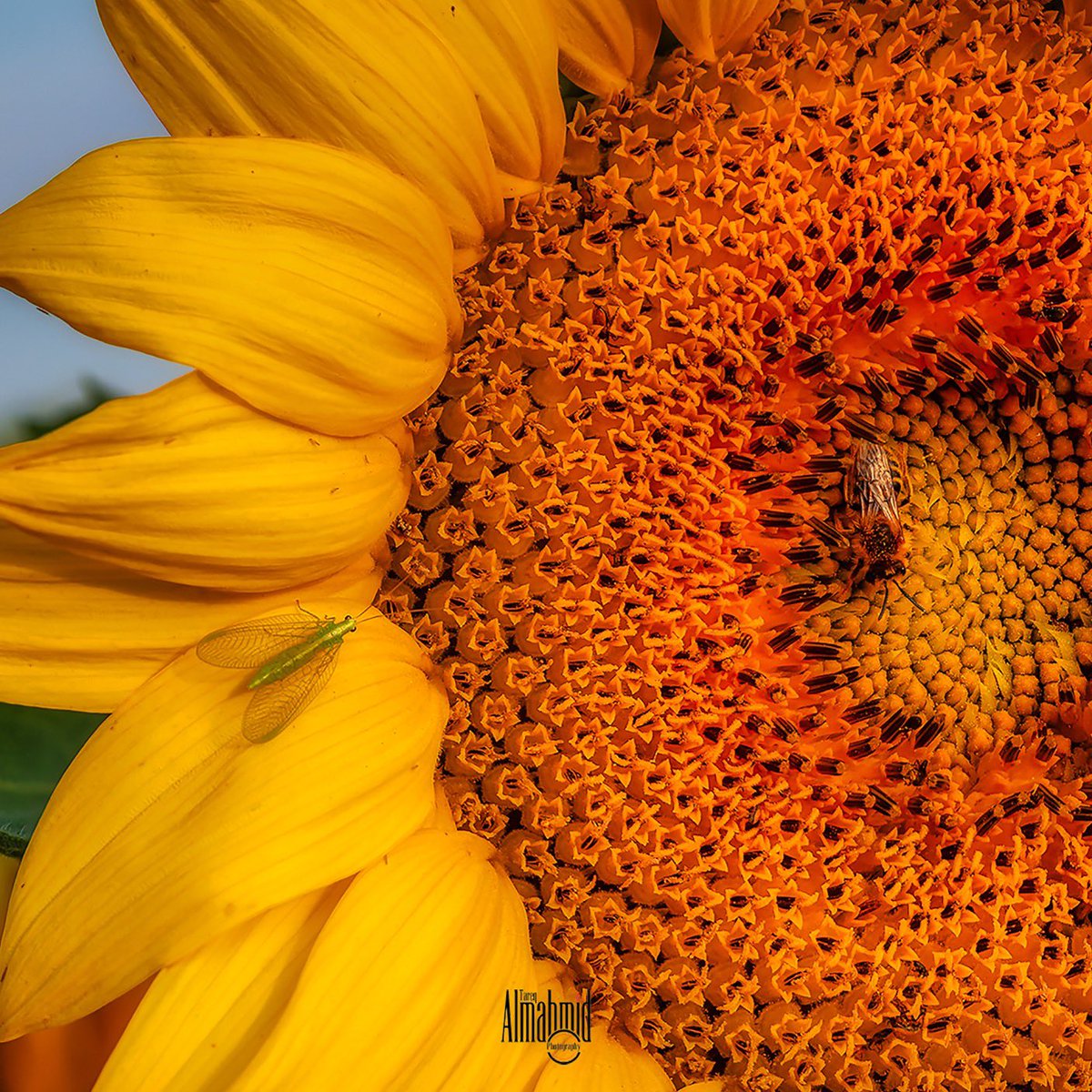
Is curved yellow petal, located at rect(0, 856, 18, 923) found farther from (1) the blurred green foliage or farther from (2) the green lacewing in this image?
(2) the green lacewing

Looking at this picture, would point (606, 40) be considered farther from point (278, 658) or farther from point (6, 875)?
point (6, 875)

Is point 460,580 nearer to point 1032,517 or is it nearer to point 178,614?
point 178,614

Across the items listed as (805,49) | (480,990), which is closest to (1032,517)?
(805,49)

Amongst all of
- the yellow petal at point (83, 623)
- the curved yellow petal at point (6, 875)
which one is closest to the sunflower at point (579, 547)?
the yellow petal at point (83, 623)

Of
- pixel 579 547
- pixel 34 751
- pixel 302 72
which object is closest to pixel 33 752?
pixel 34 751

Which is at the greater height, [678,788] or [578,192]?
[578,192]

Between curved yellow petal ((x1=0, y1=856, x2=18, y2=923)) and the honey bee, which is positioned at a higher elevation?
curved yellow petal ((x1=0, y1=856, x2=18, y2=923))

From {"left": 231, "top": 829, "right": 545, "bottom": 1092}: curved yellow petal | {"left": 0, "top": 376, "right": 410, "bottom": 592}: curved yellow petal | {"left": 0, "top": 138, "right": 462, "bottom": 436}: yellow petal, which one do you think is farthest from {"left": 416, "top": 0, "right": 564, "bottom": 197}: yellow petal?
{"left": 231, "top": 829, "right": 545, "bottom": 1092}: curved yellow petal
